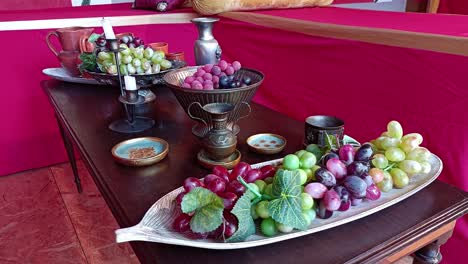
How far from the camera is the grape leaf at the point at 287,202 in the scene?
46 cm

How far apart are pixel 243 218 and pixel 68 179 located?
59.9 inches

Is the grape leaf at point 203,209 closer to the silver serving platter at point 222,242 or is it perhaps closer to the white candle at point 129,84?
the silver serving platter at point 222,242

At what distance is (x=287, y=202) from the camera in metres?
0.47

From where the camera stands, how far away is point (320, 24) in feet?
4.63

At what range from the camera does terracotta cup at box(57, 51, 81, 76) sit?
51.7 inches

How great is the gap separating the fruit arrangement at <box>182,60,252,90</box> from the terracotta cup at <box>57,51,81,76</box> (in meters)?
0.63

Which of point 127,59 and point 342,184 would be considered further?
point 127,59

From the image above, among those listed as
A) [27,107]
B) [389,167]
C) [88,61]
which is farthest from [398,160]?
[27,107]

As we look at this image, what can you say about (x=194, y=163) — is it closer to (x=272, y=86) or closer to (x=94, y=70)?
(x=94, y=70)

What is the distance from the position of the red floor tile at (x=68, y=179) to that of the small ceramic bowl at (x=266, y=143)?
105cm

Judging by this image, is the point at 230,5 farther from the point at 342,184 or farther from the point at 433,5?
the point at 433,5

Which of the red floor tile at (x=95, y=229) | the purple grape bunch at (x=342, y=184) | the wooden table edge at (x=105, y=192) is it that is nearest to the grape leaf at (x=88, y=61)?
the wooden table edge at (x=105, y=192)

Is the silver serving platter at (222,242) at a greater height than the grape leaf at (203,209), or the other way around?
the grape leaf at (203,209)

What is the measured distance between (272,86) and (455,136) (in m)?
0.86
